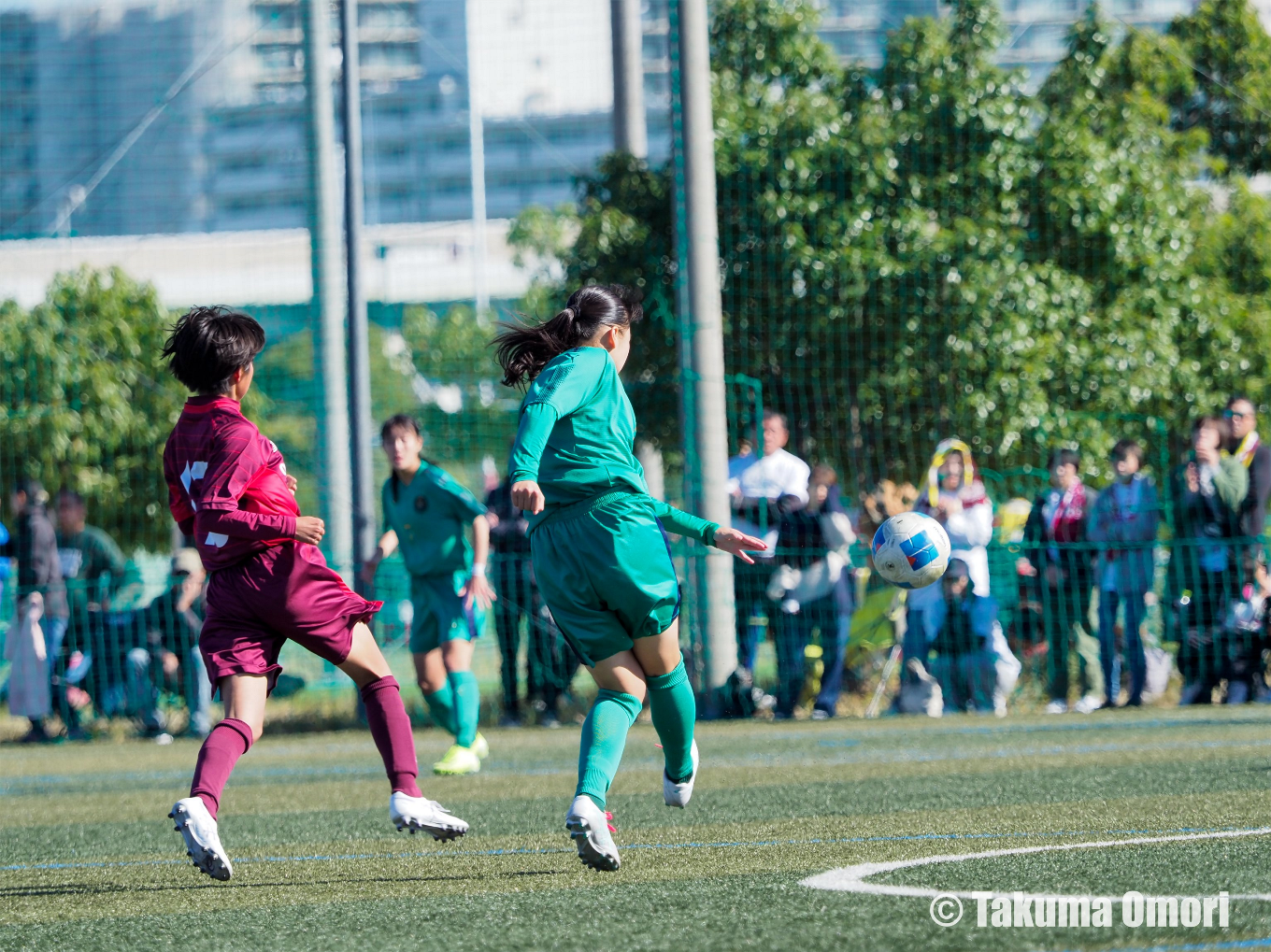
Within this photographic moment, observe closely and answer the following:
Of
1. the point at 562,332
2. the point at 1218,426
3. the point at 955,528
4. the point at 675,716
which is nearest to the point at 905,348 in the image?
the point at 955,528

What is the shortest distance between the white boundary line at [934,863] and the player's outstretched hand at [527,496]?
114 cm

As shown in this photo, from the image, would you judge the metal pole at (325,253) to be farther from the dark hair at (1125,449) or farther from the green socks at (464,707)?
the dark hair at (1125,449)

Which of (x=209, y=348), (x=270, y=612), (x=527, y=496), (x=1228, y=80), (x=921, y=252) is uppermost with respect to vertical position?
(x=1228, y=80)

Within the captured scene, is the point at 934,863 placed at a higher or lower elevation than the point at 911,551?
lower

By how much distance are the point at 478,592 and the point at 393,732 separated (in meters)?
3.63

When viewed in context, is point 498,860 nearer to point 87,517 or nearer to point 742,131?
point 742,131

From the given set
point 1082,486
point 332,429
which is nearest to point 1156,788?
point 1082,486

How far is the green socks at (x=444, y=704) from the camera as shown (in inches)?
353

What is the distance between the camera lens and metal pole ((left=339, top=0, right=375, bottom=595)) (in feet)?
44.3

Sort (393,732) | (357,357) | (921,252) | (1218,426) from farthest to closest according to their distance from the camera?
(921,252) < (357,357) < (1218,426) < (393,732)

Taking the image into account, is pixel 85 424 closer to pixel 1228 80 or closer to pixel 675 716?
pixel 1228 80

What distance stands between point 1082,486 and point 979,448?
2.70m

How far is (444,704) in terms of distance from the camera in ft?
29.6

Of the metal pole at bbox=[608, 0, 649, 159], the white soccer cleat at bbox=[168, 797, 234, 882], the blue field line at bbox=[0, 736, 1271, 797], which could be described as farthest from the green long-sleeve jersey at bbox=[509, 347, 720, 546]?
the metal pole at bbox=[608, 0, 649, 159]
